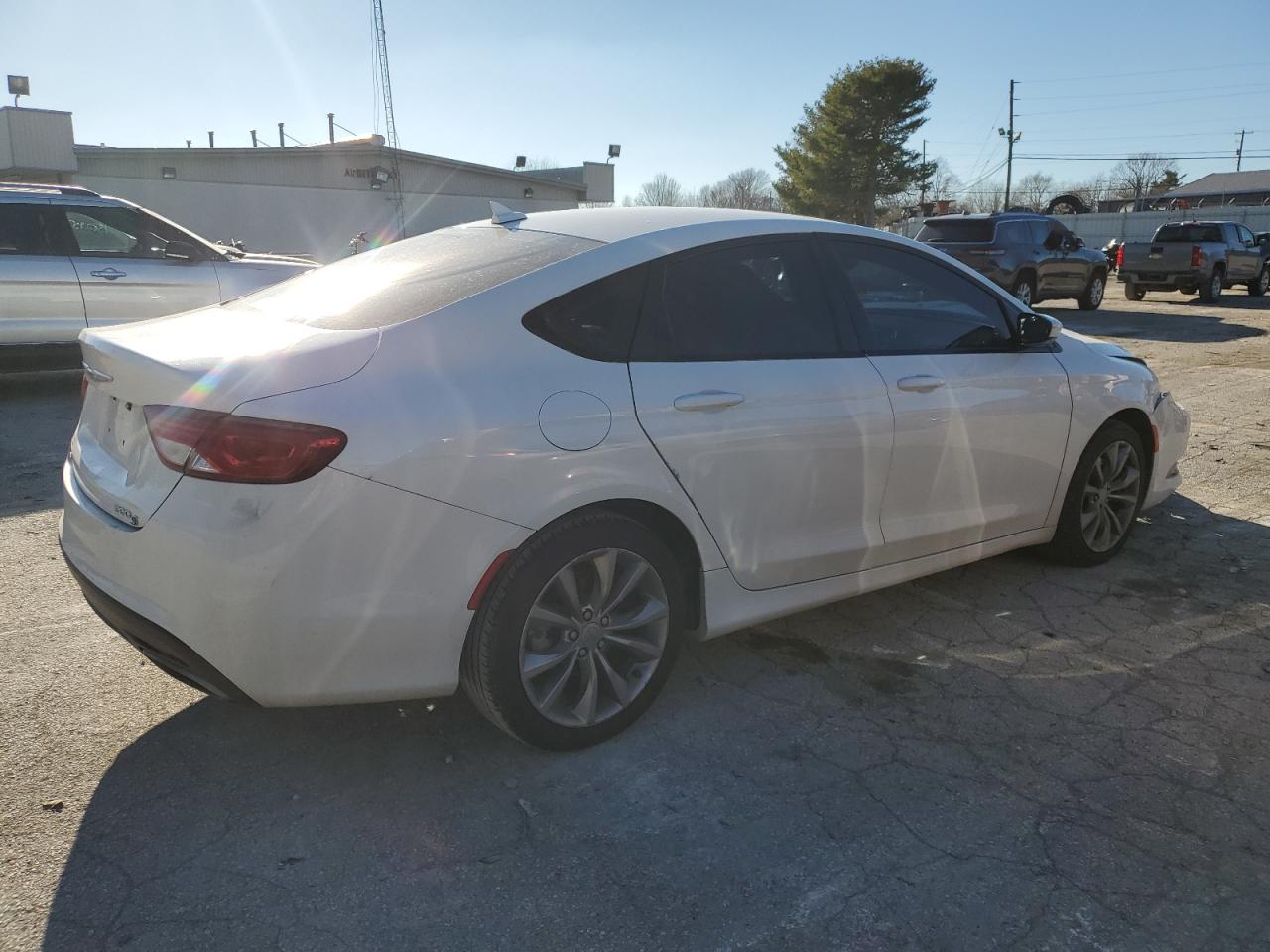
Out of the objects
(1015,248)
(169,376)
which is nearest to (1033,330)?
(169,376)

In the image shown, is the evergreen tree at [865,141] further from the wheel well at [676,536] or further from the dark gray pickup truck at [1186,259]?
the wheel well at [676,536]

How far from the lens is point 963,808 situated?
8.85 feet

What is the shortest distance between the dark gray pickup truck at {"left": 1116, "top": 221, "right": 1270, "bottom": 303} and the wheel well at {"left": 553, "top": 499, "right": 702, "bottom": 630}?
72.2 ft

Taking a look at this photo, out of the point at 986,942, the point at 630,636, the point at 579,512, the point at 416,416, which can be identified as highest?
the point at 416,416

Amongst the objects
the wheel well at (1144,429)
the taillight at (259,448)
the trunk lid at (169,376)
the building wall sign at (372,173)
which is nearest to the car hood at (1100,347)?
the wheel well at (1144,429)

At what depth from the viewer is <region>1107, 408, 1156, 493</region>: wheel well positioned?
459 cm


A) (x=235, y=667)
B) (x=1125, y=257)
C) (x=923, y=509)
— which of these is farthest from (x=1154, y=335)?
(x=235, y=667)

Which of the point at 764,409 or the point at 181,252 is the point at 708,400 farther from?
the point at 181,252

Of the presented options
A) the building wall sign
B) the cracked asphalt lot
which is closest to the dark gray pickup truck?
→ the cracked asphalt lot

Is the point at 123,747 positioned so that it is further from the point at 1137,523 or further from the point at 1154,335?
the point at 1154,335

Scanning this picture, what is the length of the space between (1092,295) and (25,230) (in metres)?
18.4

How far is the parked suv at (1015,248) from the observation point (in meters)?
16.7

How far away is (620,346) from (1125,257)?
22893 mm

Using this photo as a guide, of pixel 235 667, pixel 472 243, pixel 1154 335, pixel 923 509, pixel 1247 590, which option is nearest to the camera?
pixel 235 667
